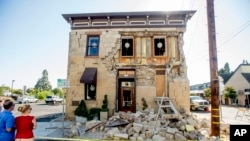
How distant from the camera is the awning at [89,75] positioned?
1516 cm

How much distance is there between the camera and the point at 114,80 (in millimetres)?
15945

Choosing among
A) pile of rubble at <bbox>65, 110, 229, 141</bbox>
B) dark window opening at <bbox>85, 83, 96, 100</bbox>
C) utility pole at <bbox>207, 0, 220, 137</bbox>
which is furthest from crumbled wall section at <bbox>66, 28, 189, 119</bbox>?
utility pole at <bbox>207, 0, 220, 137</bbox>

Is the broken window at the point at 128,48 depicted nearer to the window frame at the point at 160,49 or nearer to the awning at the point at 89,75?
the window frame at the point at 160,49

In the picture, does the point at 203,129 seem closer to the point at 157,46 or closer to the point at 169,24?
the point at 157,46

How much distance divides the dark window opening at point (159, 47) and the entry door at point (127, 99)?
11.5 ft

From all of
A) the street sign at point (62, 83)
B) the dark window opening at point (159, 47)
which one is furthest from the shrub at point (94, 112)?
the dark window opening at point (159, 47)

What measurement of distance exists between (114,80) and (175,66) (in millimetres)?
4834

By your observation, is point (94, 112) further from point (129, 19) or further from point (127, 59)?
point (129, 19)

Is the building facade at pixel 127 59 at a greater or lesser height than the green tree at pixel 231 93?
greater

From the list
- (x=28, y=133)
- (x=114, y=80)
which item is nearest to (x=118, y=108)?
(x=114, y=80)

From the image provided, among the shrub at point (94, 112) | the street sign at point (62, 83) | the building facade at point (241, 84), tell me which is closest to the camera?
the street sign at point (62, 83)

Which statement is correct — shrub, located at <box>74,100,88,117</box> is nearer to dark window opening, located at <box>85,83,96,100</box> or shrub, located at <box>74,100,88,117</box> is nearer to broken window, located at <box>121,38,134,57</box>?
dark window opening, located at <box>85,83,96,100</box>

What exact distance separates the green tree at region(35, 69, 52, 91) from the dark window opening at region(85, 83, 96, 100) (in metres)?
88.7

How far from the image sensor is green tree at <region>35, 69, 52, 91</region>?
98.7 meters
